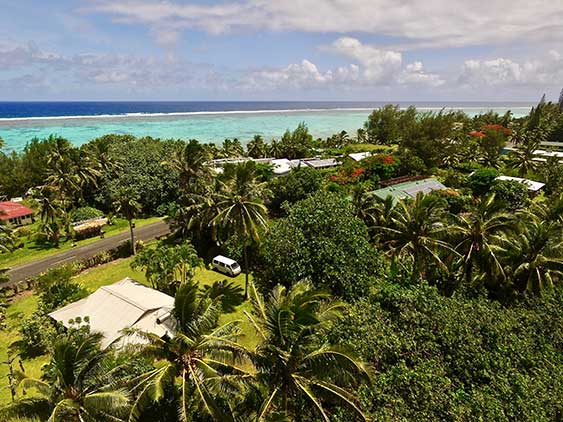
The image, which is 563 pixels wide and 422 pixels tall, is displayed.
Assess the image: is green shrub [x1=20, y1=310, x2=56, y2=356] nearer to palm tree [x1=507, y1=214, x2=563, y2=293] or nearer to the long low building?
palm tree [x1=507, y1=214, x2=563, y2=293]

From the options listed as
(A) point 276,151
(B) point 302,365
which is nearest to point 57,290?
(B) point 302,365

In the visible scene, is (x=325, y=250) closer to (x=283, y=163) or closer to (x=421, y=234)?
(x=421, y=234)

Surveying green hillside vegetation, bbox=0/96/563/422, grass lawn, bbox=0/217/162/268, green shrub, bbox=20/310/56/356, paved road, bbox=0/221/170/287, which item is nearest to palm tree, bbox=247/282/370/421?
green hillside vegetation, bbox=0/96/563/422

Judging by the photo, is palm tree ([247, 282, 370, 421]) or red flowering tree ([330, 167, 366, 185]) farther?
red flowering tree ([330, 167, 366, 185])

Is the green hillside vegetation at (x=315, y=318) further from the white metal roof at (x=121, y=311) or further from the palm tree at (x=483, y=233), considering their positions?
the white metal roof at (x=121, y=311)

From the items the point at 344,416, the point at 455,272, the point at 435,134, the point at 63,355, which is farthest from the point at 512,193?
the point at 63,355

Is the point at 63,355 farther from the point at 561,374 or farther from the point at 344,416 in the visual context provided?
the point at 561,374
